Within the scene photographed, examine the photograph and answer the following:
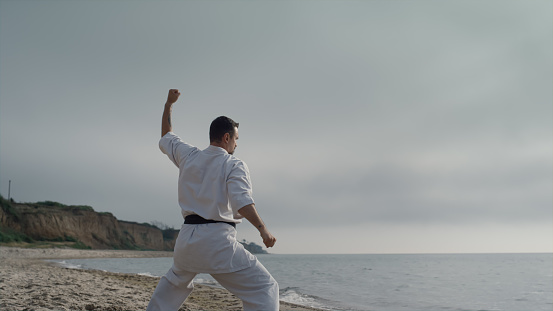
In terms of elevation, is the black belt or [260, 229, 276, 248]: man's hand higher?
the black belt

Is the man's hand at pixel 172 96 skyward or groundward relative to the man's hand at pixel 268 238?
skyward

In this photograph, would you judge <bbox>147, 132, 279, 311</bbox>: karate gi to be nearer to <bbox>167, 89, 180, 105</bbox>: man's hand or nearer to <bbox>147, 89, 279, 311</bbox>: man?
<bbox>147, 89, 279, 311</bbox>: man

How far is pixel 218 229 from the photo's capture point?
9.13ft

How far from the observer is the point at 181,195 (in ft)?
9.78

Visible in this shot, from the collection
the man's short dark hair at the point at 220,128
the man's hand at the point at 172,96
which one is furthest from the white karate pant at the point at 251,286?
the man's hand at the point at 172,96

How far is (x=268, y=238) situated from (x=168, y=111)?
1.53 m

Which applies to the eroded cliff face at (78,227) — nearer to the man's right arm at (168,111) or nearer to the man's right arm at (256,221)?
the man's right arm at (168,111)

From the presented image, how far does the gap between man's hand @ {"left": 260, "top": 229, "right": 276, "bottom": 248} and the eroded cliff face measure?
53876 millimetres

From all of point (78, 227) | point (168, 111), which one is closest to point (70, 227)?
point (78, 227)

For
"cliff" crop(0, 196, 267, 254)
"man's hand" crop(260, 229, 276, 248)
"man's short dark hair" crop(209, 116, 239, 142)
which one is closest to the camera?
"man's hand" crop(260, 229, 276, 248)

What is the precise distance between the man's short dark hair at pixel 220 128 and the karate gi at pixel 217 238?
79mm

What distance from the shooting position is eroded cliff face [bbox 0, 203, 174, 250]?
Answer: 4991cm

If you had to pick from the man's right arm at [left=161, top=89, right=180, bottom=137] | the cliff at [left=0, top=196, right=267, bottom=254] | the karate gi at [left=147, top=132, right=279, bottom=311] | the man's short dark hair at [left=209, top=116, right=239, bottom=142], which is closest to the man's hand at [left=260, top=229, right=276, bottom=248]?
the karate gi at [left=147, top=132, right=279, bottom=311]

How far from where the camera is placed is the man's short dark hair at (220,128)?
9.85 ft
